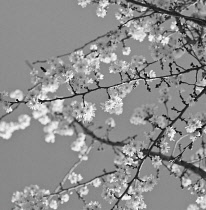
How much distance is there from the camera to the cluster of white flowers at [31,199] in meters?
5.53

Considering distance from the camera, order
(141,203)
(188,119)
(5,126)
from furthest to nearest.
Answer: (5,126), (141,203), (188,119)

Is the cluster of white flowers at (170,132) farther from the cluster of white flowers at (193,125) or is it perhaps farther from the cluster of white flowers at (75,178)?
the cluster of white flowers at (75,178)

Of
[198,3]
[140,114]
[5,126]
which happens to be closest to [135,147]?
[140,114]

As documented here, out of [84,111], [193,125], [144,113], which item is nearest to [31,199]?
[84,111]

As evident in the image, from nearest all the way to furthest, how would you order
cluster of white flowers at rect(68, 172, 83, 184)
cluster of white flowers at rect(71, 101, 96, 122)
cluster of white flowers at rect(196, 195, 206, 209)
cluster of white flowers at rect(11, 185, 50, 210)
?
cluster of white flowers at rect(71, 101, 96, 122) → cluster of white flowers at rect(11, 185, 50, 210) → cluster of white flowers at rect(196, 195, 206, 209) → cluster of white flowers at rect(68, 172, 83, 184)

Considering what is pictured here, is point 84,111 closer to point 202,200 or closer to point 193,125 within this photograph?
point 193,125

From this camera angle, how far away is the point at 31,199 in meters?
5.66

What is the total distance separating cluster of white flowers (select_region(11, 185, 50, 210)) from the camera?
5527 millimetres

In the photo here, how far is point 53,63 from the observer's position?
5262 mm

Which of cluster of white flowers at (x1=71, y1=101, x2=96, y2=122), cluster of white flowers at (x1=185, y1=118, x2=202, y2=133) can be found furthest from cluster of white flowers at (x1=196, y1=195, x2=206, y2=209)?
cluster of white flowers at (x1=71, y1=101, x2=96, y2=122)

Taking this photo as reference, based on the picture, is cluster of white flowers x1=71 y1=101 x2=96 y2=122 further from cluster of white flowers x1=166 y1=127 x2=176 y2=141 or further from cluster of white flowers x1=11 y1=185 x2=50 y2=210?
cluster of white flowers x1=11 y1=185 x2=50 y2=210

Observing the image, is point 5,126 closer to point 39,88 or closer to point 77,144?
point 77,144

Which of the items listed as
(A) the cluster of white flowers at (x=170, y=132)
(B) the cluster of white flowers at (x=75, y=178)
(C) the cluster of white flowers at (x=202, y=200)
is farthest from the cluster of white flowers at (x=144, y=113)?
(B) the cluster of white flowers at (x=75, y=178)

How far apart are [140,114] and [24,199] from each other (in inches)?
78.7
